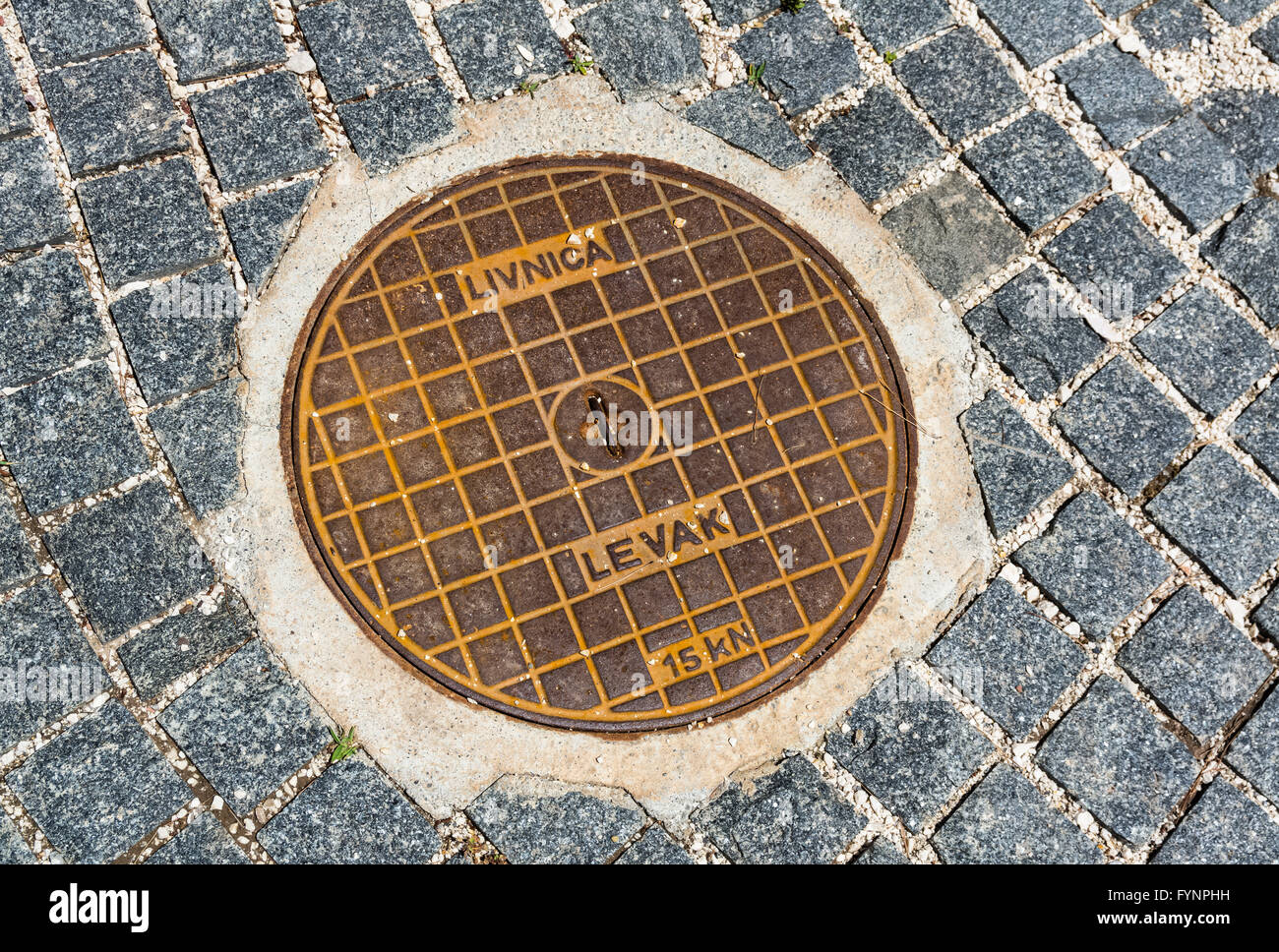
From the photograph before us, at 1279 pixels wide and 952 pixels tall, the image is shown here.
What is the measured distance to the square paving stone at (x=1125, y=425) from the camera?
389cm

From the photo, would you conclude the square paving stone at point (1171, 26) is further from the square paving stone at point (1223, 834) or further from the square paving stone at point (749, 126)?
the square paving stone at point (1223, 834)

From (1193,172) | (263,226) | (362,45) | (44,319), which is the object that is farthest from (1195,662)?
(44,319)

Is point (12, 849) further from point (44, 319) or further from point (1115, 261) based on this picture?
point (1115, 261)

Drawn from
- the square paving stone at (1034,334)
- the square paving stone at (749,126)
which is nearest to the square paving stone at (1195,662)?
the square paving stone at (1034,334)

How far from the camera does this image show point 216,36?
3887 mm

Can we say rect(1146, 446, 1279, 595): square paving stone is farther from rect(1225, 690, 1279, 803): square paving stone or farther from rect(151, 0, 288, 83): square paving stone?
rect(151, 0, 288, 83): square paving stone

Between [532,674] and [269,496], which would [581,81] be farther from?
[532,674]

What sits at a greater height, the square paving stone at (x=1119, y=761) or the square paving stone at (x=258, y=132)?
the square paving stone at (x=258, y=132)

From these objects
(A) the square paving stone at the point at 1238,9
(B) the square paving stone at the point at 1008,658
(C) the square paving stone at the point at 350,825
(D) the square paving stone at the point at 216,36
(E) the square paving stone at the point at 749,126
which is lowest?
(B) the square paving stone at the point at 1008,658

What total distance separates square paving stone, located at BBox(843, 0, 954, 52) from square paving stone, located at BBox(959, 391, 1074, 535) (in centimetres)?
159

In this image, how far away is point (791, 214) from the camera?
401 cm

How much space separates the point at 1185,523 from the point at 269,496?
11.6 feet

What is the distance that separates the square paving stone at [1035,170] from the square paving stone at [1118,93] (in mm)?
176

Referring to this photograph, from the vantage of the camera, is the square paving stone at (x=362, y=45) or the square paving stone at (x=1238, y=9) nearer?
the square paving stone at (x=362, y=45)
